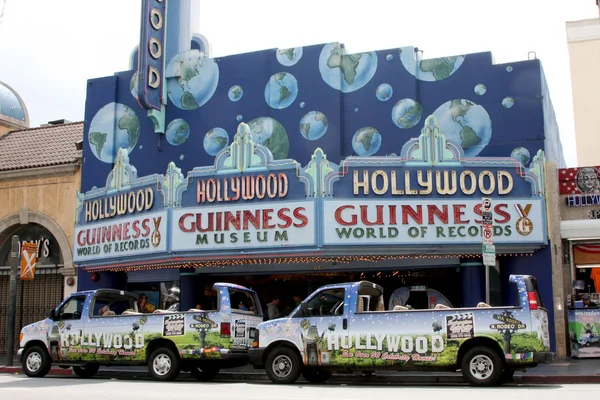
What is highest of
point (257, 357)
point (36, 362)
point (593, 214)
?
point (593, 214)

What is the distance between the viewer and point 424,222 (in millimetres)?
18109

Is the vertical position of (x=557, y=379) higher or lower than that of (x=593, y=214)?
lower

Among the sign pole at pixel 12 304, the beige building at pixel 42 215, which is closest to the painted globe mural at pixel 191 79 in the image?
the beige building at pixel 42 215

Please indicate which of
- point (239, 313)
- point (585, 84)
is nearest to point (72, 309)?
point (239, 313)

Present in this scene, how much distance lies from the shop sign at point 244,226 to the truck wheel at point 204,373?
10.9ft

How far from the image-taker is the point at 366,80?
829 inches

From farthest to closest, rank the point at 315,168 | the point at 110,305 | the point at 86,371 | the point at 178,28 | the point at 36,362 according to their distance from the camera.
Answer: the point at 178,28 → the point at 315,168 → the point at 86,371 → the point at 110,305 → the point at 36,362

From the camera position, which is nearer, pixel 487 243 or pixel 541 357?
pixel 541 357

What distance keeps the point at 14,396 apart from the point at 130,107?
13503mm

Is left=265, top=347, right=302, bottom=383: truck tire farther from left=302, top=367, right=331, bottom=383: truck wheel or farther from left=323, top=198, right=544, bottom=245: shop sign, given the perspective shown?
left=323, top=198, right=544, bottom=245: shop sign

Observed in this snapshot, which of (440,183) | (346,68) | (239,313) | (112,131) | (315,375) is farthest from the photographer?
(112,131)

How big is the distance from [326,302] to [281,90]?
8.83 m

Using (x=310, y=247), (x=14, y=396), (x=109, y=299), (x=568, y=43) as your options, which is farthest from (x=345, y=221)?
(x=568, y=43)

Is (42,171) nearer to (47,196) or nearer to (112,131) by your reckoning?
(47,196)
